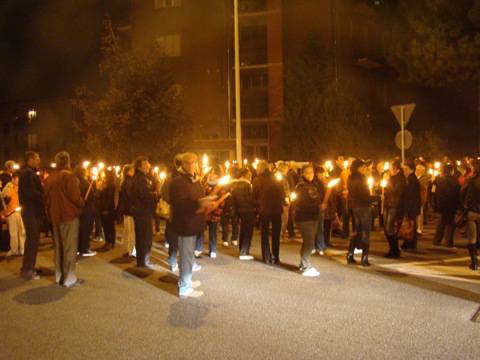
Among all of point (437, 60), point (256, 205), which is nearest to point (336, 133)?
point (437, 60)

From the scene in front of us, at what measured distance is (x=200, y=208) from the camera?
8055 mm

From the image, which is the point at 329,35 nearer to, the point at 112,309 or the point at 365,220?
the point at 365,220

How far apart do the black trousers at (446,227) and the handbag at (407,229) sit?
178cm

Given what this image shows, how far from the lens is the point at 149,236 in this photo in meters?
10.5

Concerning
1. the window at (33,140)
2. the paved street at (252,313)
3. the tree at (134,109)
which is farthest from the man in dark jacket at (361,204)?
the window at (33,140)

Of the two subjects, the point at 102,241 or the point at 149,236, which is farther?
the point at 102,241

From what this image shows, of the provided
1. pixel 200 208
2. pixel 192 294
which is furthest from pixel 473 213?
pixel 192 294

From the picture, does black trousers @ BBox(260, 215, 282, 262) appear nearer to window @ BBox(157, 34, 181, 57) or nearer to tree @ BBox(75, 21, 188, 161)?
tree @ BBox(75, 21, 188, 161)

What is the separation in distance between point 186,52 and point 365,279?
28.5 meters

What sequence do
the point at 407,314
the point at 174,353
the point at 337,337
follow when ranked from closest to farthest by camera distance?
the point at 174,353, the point at 337,337, the point at 407,314

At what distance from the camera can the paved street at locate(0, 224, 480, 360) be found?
19.5ft

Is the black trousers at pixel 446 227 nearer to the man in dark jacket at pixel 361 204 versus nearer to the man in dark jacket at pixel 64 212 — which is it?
the man in dark jacket at pixel 361 204

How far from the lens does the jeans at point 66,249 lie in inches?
346

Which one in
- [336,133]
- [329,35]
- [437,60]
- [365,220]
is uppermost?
[329,35]
